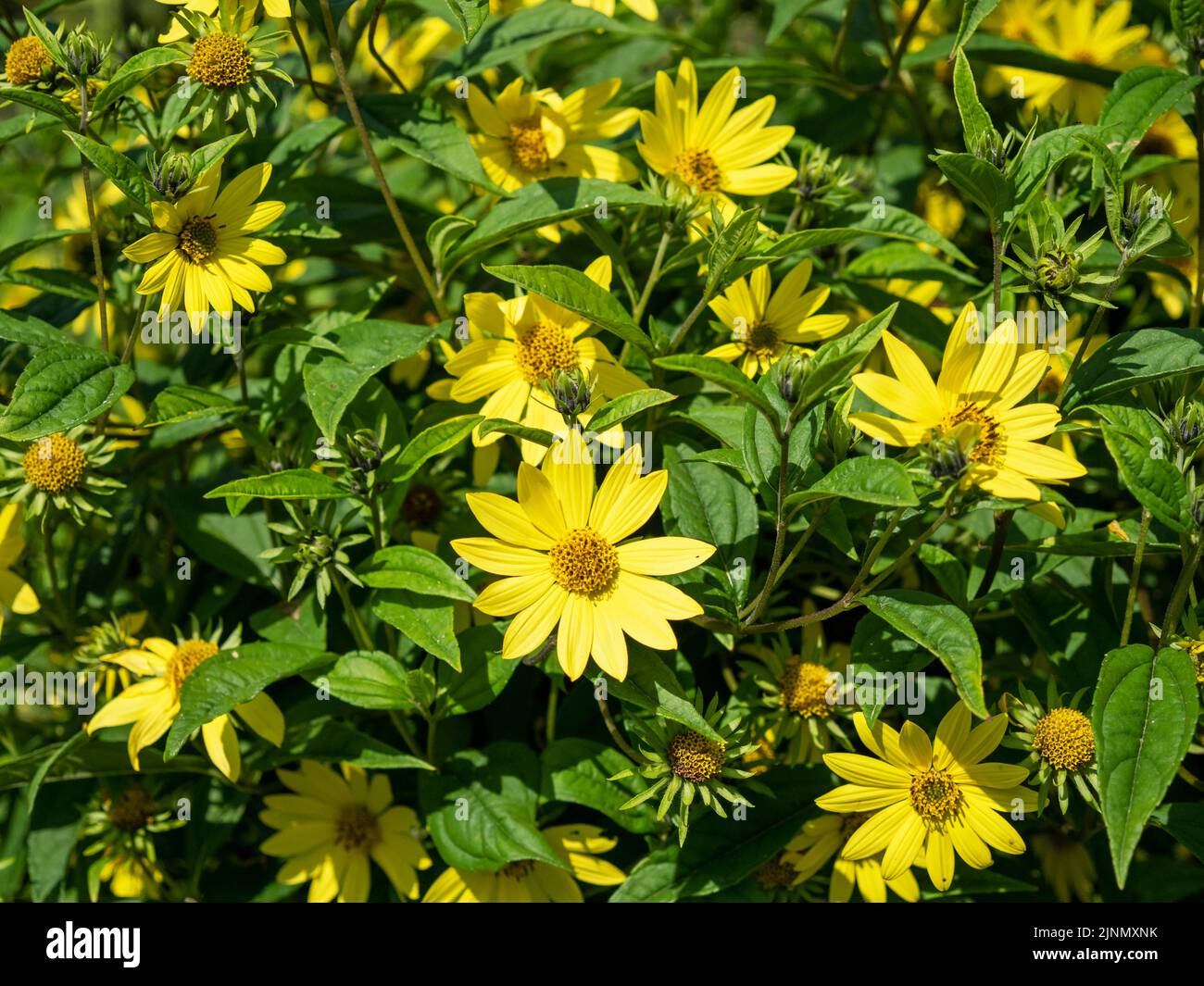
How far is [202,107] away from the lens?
58.5 inches

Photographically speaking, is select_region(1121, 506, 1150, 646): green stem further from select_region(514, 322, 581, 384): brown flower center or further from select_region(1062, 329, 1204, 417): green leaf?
select_region(514, 322, 581, 384): brown flower center

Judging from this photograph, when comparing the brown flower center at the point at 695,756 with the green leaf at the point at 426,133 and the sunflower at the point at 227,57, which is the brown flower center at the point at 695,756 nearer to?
the green leaf at the point at 426,133

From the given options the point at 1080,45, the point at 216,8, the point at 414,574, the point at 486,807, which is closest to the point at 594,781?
the point at 486,807

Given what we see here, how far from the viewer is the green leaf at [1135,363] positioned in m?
1.32

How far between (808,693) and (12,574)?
121 centimetres

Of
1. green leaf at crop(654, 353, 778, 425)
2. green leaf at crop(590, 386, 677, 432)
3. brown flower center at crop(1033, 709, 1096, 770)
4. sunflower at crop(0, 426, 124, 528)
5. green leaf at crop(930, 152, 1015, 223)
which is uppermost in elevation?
green leaf at crop(930, 152, 1015, 223)

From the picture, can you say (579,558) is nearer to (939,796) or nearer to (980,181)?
(939,796)

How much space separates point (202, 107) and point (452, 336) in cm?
45

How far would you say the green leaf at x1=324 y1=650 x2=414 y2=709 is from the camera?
1.43m

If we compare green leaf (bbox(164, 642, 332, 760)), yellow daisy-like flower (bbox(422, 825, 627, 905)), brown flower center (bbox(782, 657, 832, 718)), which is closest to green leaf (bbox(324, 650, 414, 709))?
green leaf (bbox(164, 642, 332, 760))

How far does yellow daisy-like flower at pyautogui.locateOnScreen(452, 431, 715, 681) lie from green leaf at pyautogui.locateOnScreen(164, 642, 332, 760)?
31 cm

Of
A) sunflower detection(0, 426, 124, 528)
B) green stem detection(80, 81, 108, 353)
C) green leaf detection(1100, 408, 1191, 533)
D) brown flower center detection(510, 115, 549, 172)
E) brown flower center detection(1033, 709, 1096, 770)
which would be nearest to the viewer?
green leaf detection(1100, 408, 1191, 533)

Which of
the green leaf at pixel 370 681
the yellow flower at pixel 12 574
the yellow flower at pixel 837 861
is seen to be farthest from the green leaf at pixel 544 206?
the yellow flower at pixel 837 861
